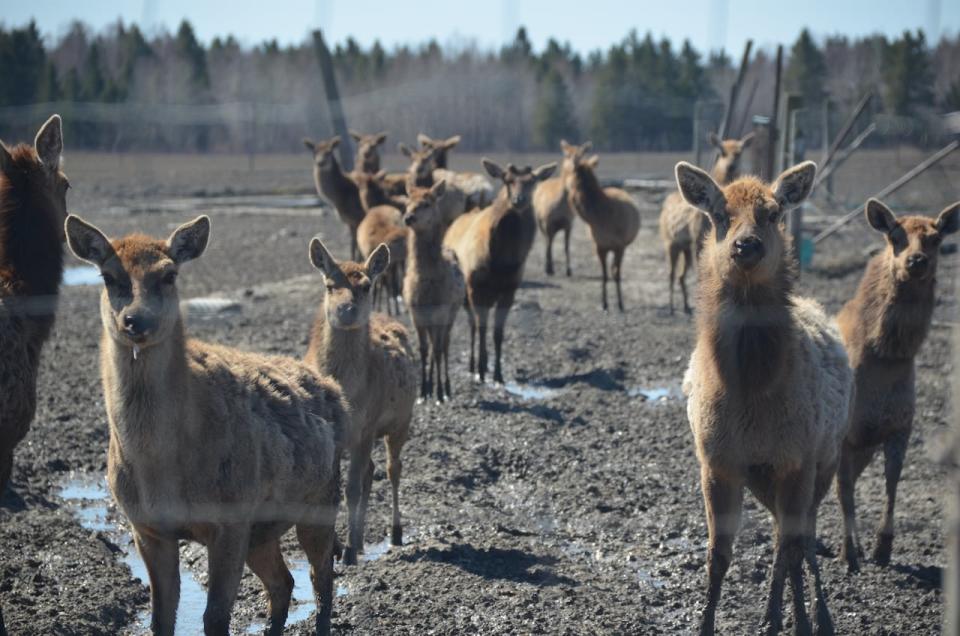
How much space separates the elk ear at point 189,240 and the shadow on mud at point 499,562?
249 centimetres

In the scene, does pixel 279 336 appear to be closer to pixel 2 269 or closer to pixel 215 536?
pixel 2 269

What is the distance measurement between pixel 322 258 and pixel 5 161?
231 cm

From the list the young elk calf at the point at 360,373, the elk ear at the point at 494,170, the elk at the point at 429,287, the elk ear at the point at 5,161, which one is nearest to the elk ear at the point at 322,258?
the young elk calf at the point at 360,373

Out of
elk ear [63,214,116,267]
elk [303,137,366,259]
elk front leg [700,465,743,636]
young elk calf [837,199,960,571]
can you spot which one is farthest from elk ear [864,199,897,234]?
elk [303,137,366,259]

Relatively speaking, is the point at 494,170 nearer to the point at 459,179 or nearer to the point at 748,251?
the point at 459,179

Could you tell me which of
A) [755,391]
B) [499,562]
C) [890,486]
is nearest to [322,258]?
[499,562]

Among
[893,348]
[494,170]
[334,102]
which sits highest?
[334,102]

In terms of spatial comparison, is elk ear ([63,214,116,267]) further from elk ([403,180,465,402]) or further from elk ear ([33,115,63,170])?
elk ([403,180,465,402])

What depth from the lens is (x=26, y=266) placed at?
20.8 feet

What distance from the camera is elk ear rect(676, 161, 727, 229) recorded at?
6168 mm

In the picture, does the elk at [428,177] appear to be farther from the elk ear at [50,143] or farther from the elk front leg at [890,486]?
the elk ear at [50,143]

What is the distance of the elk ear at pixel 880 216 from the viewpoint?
7.67 meters

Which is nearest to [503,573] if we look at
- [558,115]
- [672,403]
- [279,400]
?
[279,400]

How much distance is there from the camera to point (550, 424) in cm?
1005
